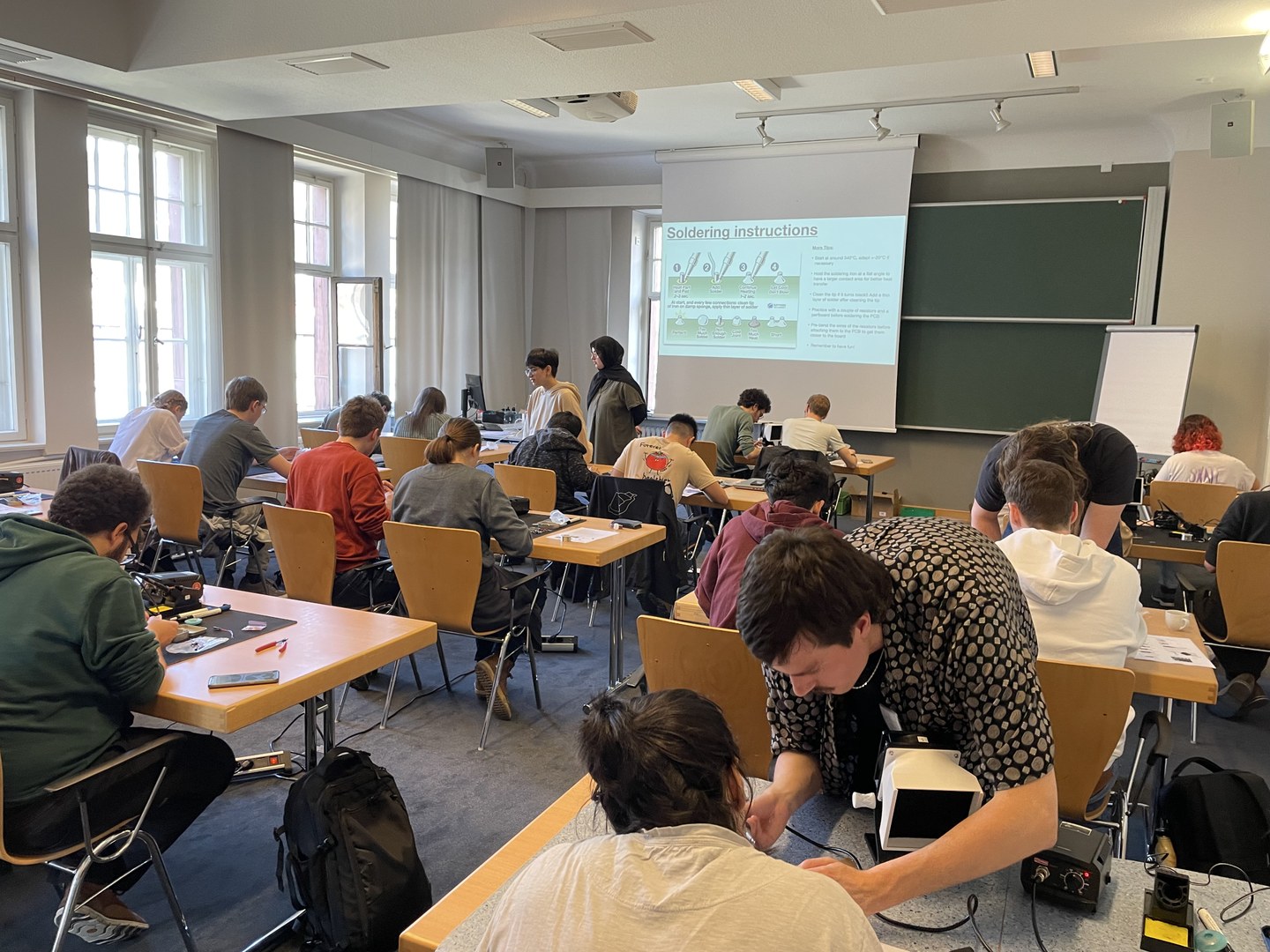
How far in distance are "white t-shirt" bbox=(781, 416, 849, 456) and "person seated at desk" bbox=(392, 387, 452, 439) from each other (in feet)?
8.24

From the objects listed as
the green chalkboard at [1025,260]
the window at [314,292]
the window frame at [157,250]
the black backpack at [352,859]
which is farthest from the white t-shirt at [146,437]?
the green chalkboard at [1025,260]

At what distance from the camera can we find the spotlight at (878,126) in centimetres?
724

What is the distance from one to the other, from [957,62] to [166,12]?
492 cm

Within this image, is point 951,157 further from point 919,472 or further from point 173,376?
point 173,376

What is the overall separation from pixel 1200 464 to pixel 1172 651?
3.35m

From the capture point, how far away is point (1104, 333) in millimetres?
7527

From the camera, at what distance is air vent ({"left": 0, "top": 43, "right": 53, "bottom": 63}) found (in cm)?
498

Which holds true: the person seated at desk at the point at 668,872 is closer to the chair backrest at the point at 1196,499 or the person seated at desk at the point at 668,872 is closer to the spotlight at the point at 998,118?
the chair backrest at the point at 1196,499

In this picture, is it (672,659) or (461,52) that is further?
(461,52)

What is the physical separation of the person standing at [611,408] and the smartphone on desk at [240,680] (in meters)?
4.31

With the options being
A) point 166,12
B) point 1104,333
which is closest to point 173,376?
point 166,12

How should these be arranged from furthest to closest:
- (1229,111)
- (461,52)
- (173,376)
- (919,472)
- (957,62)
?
(919,472)
(173,376)
(957,62)
(1229,111)
(461,52)

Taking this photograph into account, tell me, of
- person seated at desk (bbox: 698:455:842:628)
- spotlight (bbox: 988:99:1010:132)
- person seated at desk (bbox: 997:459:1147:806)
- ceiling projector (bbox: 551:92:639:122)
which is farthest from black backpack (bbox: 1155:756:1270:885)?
spotlight (bbox: 988:99:1010:132)

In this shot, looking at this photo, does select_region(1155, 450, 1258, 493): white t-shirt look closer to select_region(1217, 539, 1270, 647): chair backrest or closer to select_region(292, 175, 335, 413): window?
select_region(1217, 539, 1270, 647): chair backrest
